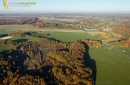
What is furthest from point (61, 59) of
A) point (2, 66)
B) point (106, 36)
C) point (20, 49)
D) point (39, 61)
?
point (106, 36)

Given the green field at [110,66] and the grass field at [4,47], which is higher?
the grass field at [4,47]

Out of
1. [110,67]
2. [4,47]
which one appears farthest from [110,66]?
[4,47]

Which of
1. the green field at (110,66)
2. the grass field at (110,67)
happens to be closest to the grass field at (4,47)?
the green field at (110,66)

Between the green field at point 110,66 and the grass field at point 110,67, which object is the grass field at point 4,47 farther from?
the grass field at point 110,67

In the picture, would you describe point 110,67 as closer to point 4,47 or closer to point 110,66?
point 110,66

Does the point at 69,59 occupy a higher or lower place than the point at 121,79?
higher

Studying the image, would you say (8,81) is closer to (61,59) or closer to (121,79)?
(61,59)

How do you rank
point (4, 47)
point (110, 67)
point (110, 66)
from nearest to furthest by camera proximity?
point (110, 67) → point (110, 66) → point (4, 47)

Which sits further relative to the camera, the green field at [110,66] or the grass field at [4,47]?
the grass field at [4,47]

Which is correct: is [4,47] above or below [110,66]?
above
